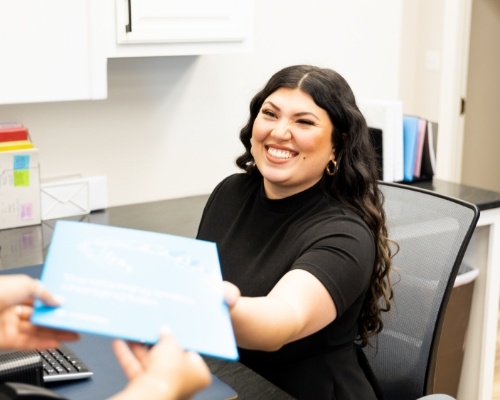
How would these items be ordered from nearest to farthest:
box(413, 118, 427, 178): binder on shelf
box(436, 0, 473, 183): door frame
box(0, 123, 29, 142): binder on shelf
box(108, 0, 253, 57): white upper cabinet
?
box(108, 0, 253, 57): white upper cabinet
box(0, 123, 29, 142): binder on shelf
box(413, 118, 427, 178): binder on shelf
box(436, 0, 473, 183): door frame

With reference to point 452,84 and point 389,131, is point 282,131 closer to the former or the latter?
point 389,131

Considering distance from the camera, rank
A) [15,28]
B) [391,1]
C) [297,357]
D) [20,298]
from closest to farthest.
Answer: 1. [20,298]
2. [297,357]
3. [15,28]
4. [391,1]

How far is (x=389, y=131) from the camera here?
2740 mm

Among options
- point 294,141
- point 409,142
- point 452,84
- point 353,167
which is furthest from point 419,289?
point 452,84

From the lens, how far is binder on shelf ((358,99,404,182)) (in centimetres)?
273

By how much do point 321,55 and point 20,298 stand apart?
229cm

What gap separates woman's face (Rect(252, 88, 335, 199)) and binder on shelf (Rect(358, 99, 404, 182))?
1.10 m

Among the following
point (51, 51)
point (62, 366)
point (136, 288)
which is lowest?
point (62, 366)

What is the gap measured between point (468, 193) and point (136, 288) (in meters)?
2.08

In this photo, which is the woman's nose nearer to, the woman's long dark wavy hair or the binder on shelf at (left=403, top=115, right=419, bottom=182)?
the woman's long dark wavy hair

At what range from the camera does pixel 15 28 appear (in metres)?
2.07

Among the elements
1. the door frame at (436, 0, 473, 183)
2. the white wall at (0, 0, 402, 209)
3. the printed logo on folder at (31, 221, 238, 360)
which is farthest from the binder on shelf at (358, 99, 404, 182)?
the printed logo on folder at (31, 221, 238, 360)

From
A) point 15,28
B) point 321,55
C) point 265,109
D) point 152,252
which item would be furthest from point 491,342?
point 152,252

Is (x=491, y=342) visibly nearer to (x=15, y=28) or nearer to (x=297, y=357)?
(x=297, y=357)
